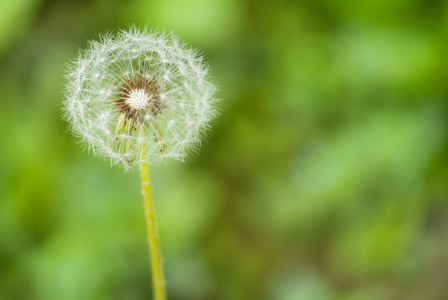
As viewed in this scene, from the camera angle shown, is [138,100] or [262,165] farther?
[262,165]

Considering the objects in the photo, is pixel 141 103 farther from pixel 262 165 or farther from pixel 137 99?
pixel 262 165

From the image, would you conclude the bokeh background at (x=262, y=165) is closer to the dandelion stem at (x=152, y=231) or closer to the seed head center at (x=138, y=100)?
the dandelion stem at (x=152, y=231)

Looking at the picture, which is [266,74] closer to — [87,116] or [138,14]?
[138,14]

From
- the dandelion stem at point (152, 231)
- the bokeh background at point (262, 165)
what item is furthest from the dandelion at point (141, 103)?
the bokeh background at point (262, 165)

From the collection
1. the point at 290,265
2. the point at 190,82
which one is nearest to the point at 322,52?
the point at 290,265

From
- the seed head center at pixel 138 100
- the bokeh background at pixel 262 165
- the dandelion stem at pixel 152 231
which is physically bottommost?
the dandelion stem at pixel 152 231

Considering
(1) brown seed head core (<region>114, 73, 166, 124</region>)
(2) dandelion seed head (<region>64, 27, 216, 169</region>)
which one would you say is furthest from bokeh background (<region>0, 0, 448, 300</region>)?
(1) brown seed head core (<region>114, 73, 166, 124</region>)

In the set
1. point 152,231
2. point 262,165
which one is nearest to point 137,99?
point 152,231
